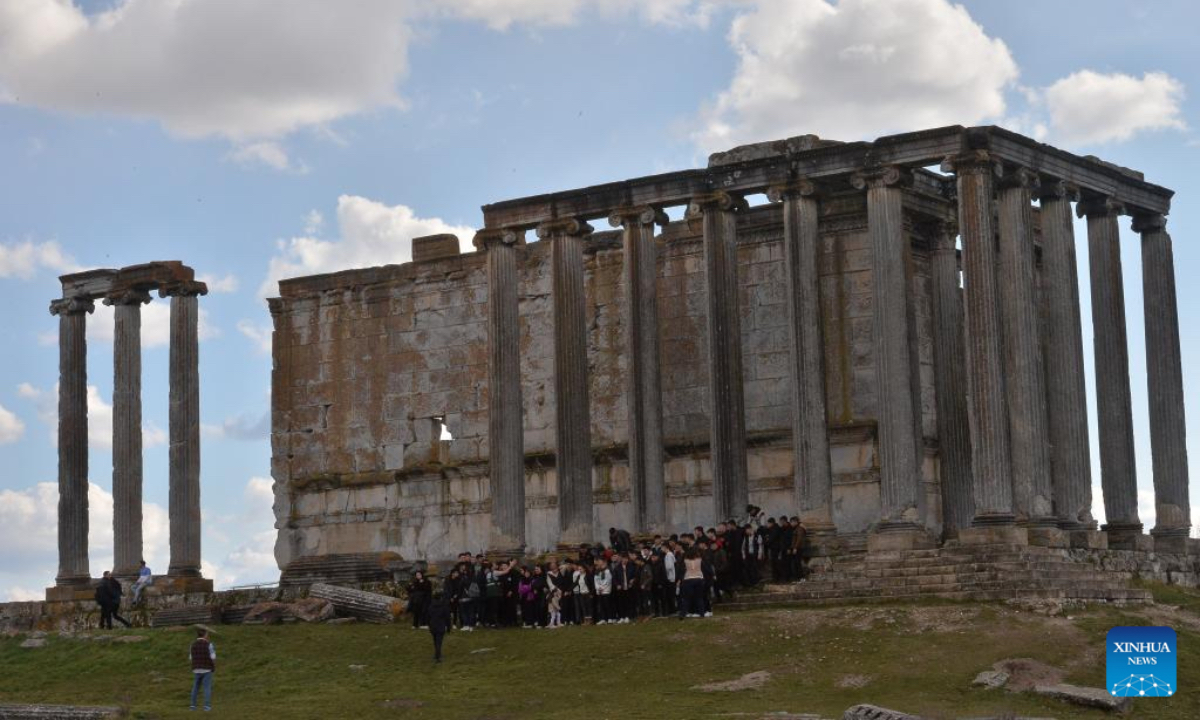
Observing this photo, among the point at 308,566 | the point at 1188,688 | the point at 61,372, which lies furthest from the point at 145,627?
the point at 1188,688

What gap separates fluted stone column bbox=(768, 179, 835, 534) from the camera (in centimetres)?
4527

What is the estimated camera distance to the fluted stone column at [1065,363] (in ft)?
151

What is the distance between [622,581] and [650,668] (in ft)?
16.2

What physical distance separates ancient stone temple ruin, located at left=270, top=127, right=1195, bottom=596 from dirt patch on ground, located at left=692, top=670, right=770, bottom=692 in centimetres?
828

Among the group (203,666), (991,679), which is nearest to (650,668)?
(991,679)

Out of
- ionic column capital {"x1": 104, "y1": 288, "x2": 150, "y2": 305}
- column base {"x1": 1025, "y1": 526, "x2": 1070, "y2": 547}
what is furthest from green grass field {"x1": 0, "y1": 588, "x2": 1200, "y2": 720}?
ionic column capital {"x1": 104, "y1": 288, "x2": 150, "y2": 305}

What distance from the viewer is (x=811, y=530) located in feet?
146

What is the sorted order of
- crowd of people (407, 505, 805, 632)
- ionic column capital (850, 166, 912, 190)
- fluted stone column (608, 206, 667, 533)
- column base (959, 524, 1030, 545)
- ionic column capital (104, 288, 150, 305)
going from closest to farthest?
crowd of people (407, 505, 805, 632), column base (959, 524, 1030, 545), ionic column capital (850, 166, 912, 190), fluted stone column (608, 206, 667, 533), ionic column capital (104, 288, 150, 305)

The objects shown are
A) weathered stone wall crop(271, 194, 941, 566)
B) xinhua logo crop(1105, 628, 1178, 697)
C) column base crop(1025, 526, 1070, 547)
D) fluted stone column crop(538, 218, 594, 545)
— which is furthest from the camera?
weathered stone wall crop(271, 194, 941, 566)

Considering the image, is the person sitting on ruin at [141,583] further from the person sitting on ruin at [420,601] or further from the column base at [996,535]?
the column base at [996,535]

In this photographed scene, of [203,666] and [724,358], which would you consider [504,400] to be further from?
[203,666]

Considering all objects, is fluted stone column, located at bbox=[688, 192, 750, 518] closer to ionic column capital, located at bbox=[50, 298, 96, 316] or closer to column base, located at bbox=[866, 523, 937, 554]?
column base, located at bbox=[866, 523, 937, 554]

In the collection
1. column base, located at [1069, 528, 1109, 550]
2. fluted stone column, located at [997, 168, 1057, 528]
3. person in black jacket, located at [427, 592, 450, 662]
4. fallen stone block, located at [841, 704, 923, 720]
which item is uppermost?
fluted stone column, located at [997, 168, 1057, 528]

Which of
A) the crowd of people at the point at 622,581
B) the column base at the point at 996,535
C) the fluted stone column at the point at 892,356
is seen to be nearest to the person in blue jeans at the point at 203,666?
the crowd of people at the point at 622,581
